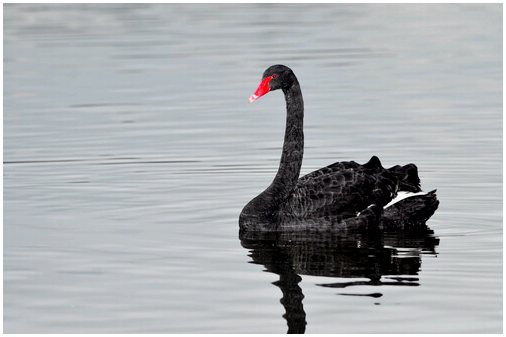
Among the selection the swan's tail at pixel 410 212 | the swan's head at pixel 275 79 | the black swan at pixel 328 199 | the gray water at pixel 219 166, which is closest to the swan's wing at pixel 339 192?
the black swan at pixel 328 199

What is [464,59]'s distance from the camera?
20.1 metres

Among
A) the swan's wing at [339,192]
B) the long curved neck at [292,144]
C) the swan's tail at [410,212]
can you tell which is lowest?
the swan's tail at [410,212]

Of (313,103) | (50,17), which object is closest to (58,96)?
(313,103)

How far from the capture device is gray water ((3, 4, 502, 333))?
25.1 ft

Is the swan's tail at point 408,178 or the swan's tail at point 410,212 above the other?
the swan's tail at point 408,178

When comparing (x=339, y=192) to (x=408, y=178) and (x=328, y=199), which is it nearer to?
(x=328, y=199)

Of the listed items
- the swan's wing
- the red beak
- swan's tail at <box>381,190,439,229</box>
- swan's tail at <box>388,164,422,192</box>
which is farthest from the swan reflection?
the red beak

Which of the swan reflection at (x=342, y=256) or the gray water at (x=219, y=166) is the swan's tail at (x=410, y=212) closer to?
the swan reflection at (x=342, y=256)

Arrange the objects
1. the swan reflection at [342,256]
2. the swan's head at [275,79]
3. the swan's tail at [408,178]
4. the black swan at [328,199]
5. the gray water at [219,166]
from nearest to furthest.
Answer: the gray water at [219,166]
the swan reflection at [342,256]
the black swan at [328,199]
the swan's head at [275,79]
the swan's tail at [408,178]

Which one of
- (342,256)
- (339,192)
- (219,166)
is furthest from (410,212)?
(219,166)

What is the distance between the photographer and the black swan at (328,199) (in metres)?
9.97

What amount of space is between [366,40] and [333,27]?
323 cm

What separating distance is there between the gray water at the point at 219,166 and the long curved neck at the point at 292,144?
55 cm

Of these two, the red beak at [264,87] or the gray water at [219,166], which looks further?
the red beak at [264,87]
